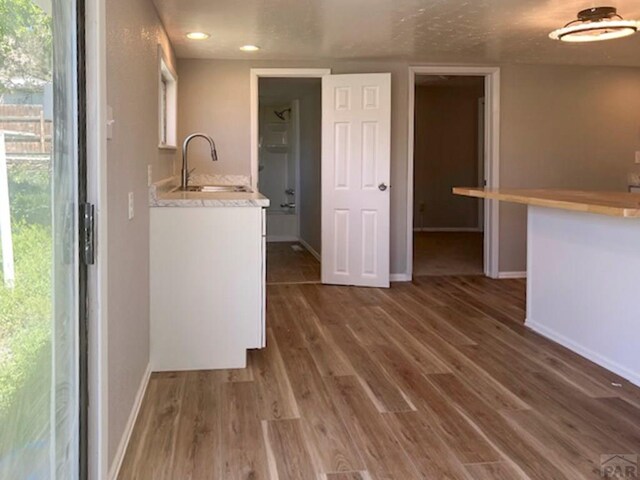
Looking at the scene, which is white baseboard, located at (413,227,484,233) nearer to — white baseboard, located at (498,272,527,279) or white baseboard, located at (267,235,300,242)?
white baseboard, located at (267,235,300,242)

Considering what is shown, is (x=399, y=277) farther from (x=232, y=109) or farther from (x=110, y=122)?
(x=110, y=122)

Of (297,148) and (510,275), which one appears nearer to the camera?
(510,275)

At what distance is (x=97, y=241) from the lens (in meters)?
1.68

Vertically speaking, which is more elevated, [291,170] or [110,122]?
[291,170]

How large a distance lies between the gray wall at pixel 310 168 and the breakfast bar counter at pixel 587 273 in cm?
344

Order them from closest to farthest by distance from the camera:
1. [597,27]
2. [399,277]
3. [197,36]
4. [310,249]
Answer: [597,27]
[197,36]
[399,277]
[310,249]

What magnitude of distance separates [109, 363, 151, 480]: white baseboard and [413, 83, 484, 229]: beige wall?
25.1ft

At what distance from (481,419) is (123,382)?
4.99 ft

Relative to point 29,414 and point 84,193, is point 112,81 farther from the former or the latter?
point 29,414

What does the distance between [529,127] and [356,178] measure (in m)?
1.88

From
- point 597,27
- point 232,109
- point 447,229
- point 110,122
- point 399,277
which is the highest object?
point 597,27

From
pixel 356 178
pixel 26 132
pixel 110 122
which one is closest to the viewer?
pixel 26 132

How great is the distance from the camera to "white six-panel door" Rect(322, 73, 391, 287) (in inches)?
216

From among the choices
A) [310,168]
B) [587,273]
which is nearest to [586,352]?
[587,273]
